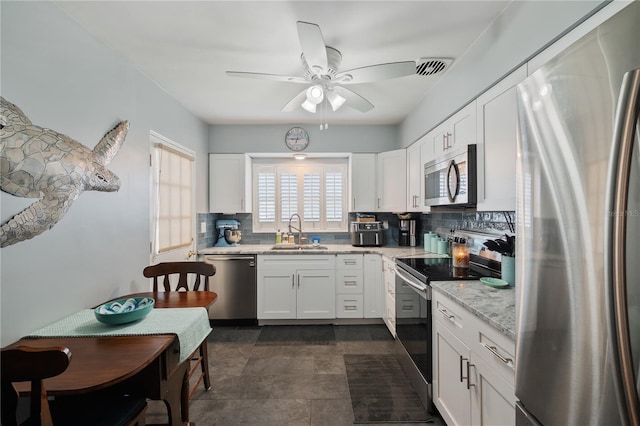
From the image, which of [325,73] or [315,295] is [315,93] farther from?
[315,295]

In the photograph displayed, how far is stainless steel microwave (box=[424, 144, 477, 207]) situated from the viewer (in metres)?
1.89

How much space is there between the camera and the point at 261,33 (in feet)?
5.85

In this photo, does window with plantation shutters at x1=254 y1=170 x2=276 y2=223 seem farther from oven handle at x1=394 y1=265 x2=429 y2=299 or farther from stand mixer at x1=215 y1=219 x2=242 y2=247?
oven handle at x1=394 y1=265 x2=429 y2=299

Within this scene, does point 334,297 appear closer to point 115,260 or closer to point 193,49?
point 115,260

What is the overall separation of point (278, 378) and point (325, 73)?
2.37 metres

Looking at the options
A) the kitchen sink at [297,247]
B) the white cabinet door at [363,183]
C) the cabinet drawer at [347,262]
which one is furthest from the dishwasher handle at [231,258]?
the white cabinet door at [363,183]

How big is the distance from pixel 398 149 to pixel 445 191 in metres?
1.60

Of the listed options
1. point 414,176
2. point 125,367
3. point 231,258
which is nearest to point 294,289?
A: point 231,258

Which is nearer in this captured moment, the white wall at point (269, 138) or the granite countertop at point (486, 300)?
the granite countertop at point (486, 300)

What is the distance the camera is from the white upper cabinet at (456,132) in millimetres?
1949

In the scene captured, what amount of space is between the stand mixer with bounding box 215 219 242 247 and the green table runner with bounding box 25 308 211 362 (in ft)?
6.93

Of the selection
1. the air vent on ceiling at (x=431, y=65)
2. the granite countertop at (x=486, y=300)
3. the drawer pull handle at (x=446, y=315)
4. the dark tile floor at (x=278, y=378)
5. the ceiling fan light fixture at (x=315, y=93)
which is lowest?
the dark tile floor at (x=278, y=378)

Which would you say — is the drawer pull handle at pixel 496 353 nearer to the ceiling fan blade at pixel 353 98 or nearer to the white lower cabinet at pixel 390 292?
the white lower cabinet at pixel 390 292

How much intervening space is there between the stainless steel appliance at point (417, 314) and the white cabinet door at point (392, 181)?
1078 millimetres
